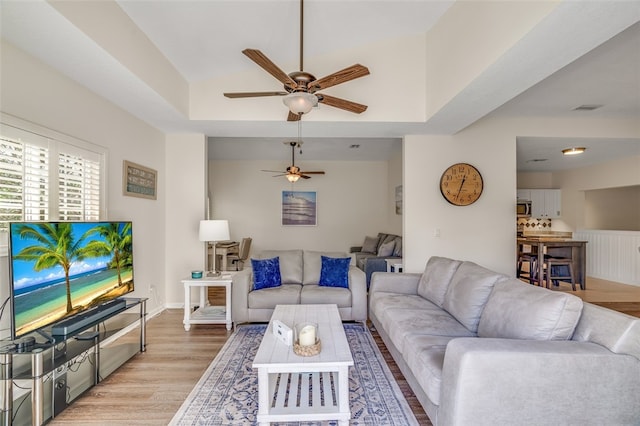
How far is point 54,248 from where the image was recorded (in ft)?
7.21

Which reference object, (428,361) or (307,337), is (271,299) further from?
(428,361)

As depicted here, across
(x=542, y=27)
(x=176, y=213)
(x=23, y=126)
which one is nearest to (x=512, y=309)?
(x=542, y=27)

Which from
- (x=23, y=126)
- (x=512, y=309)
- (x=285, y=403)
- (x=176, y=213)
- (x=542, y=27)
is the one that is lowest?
(x=285, y=403)

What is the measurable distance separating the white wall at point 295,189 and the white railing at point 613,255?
445 centimetres

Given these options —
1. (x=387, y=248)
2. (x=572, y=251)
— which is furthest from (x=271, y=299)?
(x=572, y=251)

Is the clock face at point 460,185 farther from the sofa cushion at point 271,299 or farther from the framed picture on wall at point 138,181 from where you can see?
the framed picture on wall at point 138,181

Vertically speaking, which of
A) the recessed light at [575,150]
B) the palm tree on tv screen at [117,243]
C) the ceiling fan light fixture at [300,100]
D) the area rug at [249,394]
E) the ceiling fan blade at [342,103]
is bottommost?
the area rug at [249,394]

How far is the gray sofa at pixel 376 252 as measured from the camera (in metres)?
5.73

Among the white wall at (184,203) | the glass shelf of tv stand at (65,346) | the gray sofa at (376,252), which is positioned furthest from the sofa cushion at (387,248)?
the glass shelf of tv stand at (65,346)

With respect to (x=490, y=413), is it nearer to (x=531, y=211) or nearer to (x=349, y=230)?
(x=349, y=230)

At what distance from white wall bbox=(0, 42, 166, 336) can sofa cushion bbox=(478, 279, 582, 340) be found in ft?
10.9

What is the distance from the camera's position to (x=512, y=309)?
202 centimetres

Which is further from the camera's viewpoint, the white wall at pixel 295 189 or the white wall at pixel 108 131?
the white wall at pixel 295 189

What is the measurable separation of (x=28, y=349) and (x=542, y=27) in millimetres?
3679
